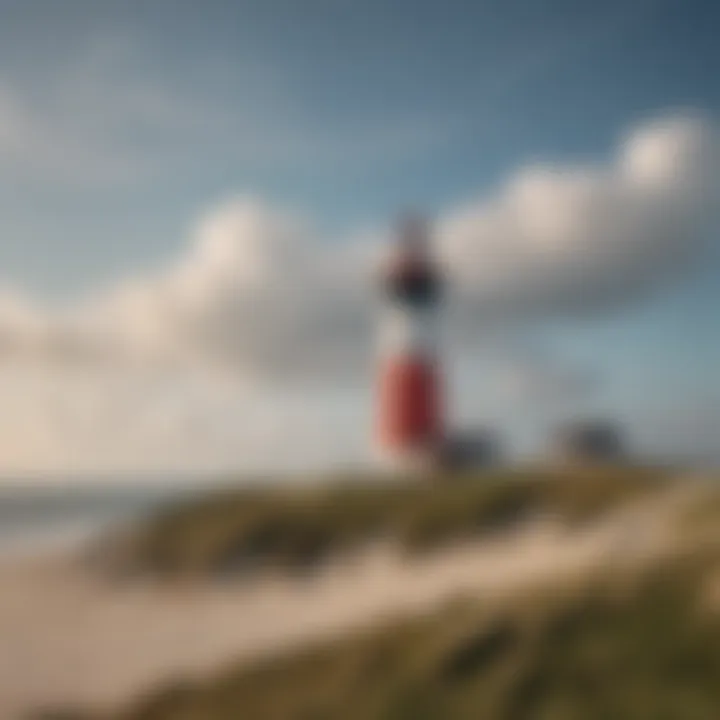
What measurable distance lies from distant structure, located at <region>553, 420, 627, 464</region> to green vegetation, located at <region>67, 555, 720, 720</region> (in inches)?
20.1

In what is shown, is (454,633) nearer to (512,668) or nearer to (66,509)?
(512,668)

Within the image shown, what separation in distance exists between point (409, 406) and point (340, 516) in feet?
1.81

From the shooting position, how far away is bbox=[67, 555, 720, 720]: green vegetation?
2.86 meters

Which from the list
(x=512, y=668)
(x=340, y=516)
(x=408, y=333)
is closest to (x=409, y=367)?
(x=408, y=333)

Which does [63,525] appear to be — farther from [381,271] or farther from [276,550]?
[381,271]

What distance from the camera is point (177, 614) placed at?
A: 3.24 m

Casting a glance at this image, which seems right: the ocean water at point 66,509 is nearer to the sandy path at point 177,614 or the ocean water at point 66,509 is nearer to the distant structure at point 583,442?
the sandy path at point 177,614

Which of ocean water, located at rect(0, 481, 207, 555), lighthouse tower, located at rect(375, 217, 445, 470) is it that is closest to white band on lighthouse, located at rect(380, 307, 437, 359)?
lighthouse tower, located at rect(375, 217, 445, 470)

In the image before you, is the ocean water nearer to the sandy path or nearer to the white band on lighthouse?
the sandy path

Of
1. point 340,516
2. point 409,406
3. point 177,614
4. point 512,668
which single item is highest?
point 409,406

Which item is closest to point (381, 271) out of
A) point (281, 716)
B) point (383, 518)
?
point (383, 518)

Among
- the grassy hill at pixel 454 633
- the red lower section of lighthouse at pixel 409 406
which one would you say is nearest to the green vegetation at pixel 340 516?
the grassy hill at pixel 454 633

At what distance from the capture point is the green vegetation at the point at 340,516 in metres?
3.25

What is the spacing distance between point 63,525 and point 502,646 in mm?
1725
